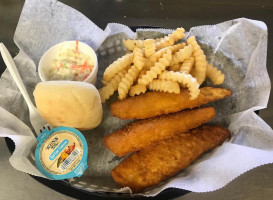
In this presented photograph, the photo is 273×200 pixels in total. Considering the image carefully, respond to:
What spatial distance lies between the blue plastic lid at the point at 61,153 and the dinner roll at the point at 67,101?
0.05 meters

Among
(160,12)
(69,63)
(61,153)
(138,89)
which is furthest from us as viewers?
(160,12)

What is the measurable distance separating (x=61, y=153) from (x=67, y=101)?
0.21 m

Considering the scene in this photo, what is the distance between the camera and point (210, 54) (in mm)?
1556

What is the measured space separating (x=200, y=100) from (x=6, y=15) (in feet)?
4.83

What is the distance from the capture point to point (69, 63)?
1.42m

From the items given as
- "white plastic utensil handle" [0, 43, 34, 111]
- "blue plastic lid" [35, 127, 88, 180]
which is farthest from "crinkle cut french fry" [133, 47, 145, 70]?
"white plastic utensil handle" [0, 43, 34, 111]

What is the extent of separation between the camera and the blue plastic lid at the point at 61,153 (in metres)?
1.18

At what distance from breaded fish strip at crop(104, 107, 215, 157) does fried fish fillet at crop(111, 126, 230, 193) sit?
3cm

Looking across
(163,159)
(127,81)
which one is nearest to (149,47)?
(127,81)

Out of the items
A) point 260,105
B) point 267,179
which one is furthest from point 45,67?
point 267,179

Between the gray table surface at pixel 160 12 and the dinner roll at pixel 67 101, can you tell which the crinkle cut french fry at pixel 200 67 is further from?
the gray table surface at pixel 160 12

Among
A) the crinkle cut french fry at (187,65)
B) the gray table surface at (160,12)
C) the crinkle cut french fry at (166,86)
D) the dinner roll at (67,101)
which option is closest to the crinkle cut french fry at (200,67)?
the crinkle cut french fry at (187,65)

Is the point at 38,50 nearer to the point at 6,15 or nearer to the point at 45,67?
the point at 45,67

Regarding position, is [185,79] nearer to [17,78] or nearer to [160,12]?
[17,78]
